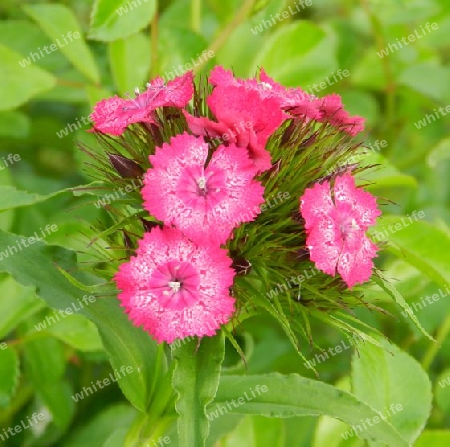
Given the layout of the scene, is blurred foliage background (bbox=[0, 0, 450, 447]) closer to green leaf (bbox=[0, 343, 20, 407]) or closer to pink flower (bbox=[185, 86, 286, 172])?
green leaf (bbox=[0, 343, 20, 407])

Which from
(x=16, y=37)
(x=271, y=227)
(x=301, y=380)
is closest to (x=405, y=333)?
(x=301, y=380)

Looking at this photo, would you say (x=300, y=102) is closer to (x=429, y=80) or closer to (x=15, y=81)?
(x=15, y=81)

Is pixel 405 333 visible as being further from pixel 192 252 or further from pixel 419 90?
pixel 192 252

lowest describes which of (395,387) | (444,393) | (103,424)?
(444,393)

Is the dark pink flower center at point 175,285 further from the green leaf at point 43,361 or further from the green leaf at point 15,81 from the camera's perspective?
the green leaf at point 15,81

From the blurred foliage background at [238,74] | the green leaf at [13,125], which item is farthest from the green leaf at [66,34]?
the green leaf at [13,125]

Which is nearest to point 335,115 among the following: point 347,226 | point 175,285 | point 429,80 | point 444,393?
point 347,226
